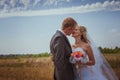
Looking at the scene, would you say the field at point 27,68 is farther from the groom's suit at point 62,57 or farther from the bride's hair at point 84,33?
the bride's hair at point 84,33

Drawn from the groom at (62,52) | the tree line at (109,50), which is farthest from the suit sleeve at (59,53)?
the tree line at (109,50)

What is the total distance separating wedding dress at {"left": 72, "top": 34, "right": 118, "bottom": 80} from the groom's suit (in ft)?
0.24

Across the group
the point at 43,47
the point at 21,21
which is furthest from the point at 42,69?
the point at 21,21

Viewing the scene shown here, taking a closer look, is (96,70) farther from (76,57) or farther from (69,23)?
(69,23)

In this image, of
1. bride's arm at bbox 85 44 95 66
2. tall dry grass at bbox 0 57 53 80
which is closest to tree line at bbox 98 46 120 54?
bride's arm at bbox 85 44 95 66

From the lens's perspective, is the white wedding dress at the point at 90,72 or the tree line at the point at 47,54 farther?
the tree line at the point at 47,54

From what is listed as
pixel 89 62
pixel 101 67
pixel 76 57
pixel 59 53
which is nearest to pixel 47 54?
pixel 59 53

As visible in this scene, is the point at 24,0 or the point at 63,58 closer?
the point at 63,58

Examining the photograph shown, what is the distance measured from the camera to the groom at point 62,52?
4.05 meters

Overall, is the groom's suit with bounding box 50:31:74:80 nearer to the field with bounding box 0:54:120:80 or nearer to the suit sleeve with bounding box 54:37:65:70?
the suit sleeve with bounding box 54:37:65:70

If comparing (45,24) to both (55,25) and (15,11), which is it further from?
(15,11)

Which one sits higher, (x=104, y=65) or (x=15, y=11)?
(x=15, y=11)

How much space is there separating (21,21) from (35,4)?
248 millimetres

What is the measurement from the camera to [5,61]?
4559 millimetres
